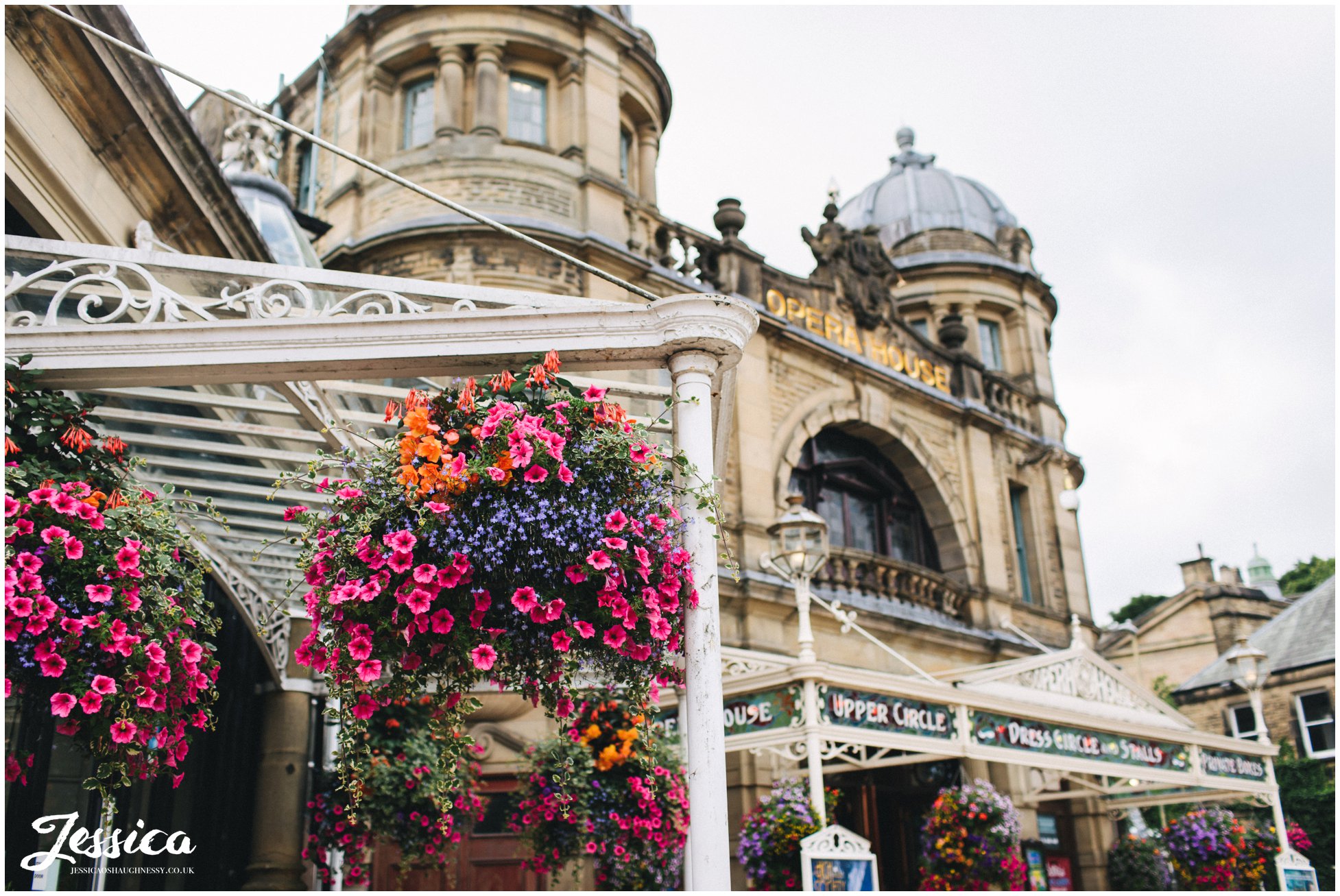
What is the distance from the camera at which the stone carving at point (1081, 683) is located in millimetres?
11320

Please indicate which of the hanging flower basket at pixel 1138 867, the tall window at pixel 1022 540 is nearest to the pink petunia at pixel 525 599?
the hanging flower basket at pixel 1138 867

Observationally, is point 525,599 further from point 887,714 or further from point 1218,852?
point 1218,852

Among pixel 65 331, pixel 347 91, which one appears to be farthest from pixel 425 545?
pixel 347 91

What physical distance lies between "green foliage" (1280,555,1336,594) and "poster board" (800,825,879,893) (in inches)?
1439

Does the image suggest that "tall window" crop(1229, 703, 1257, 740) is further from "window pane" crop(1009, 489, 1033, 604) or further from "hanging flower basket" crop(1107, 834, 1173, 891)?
"window pane" crop(1009, 489, 1033, 604)

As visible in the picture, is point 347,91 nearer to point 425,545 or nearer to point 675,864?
point 675,864

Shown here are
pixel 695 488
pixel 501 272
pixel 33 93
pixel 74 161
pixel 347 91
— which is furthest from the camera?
pixel 347 91

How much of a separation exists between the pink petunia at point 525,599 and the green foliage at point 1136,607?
49604mm

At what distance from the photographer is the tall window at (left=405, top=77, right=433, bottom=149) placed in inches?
614

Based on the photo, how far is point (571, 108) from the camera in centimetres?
1532

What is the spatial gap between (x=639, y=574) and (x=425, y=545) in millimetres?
800

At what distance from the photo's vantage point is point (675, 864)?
31.1ft

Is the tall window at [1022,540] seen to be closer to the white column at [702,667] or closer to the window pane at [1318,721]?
the window pane at [1318,721]

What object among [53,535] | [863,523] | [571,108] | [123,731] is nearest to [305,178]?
[571,108]
